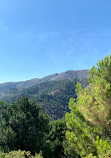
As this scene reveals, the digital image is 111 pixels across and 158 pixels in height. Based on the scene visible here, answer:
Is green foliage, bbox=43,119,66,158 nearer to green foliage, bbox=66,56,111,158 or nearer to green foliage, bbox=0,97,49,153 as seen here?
green foliage, bbox=0,97,49,153

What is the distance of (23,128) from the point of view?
54.5 feet

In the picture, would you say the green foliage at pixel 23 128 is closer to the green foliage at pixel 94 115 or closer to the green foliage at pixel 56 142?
the green foliage at pixel 56 142

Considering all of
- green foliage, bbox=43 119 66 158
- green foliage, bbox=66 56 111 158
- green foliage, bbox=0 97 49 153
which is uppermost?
green foliage, bbox=66 56 111 158

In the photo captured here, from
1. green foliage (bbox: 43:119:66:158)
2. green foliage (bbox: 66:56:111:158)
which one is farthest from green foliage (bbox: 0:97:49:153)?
green foliage (bbox: 66:56:111:158)

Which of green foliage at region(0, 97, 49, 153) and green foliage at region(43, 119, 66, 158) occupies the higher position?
green foliage at region(0, 97, 49, 153)

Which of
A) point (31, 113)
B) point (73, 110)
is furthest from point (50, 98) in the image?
point (73, 110)

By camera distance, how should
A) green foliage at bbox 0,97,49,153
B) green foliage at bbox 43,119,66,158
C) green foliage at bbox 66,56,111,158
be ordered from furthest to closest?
1. green foliage at bbox 43,119,66,158
2. green foliage at bbox 0,97,49,153
3. green foliage at bbox 66,56,111,158

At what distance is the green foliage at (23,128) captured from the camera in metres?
15.1

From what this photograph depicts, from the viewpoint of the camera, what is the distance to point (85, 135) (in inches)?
225

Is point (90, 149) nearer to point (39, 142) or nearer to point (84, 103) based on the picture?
point (84, 103)

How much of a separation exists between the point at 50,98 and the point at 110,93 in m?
152

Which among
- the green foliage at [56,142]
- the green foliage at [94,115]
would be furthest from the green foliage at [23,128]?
the green foliage at [94,115]

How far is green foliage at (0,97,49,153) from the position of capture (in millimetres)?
15091

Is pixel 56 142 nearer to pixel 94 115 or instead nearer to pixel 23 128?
pixel 23 128
